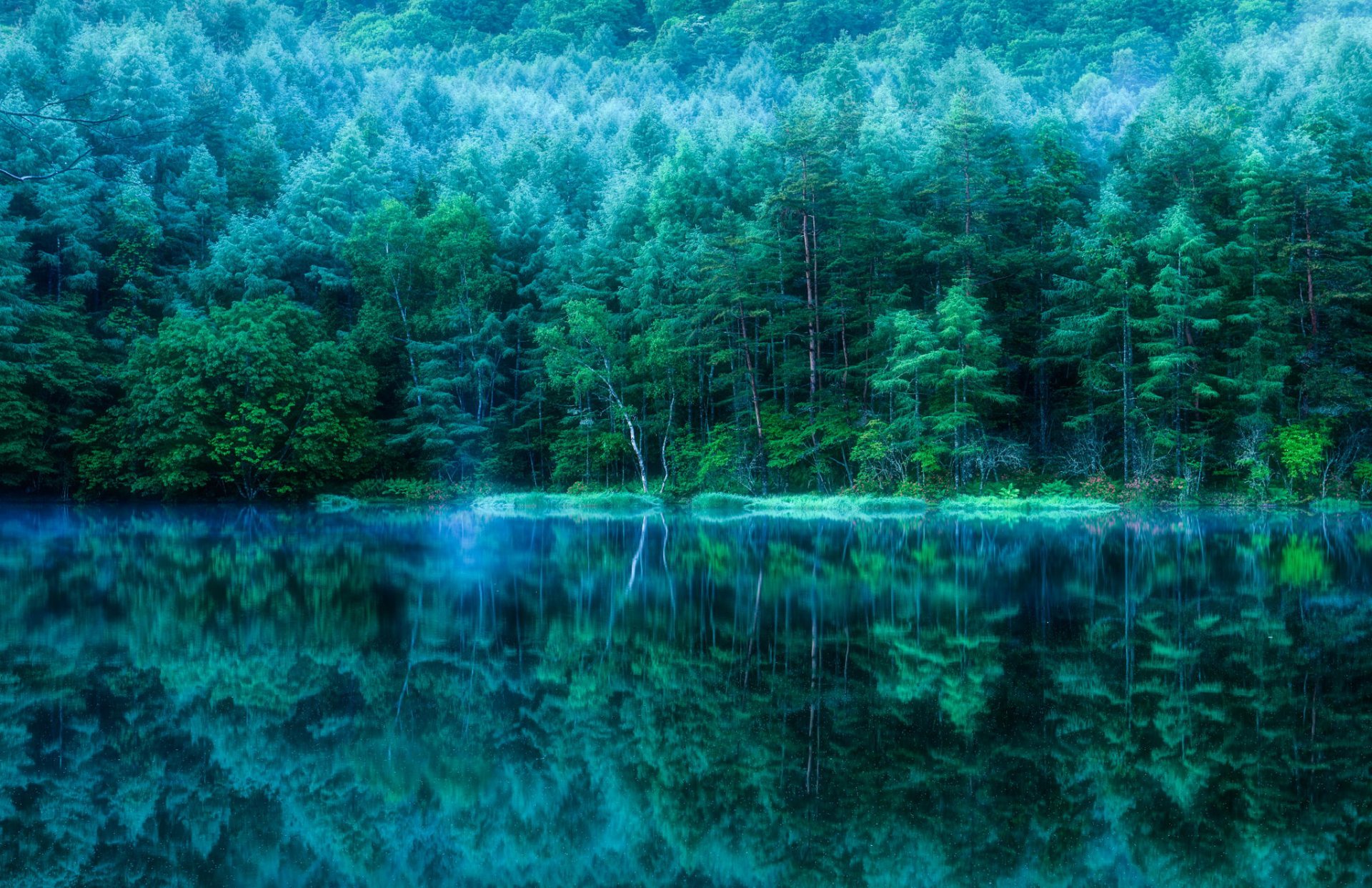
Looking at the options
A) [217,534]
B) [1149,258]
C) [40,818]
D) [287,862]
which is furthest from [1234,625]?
[1149,258]

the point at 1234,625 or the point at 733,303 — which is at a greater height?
the point at 733,303

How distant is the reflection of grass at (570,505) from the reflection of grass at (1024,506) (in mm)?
9740

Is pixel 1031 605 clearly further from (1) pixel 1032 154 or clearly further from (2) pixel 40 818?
(1) pixel 1032 154

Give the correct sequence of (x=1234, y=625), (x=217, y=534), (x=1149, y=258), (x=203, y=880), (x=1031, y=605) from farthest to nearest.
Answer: (x=1149, y=258) < (x=217, y=534) < (x=1031, y=605) < (x=1234, y=625) < (x=203, y=880)

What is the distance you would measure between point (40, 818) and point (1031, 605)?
34.9 ft

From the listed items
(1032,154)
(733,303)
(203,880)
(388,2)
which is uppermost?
(388,2)

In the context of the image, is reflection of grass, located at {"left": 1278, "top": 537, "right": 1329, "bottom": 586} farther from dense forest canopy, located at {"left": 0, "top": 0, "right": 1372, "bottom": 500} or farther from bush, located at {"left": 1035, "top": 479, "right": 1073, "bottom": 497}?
dense forest canopy, located at {"left": 0, "top": 0, "right": 1372, "bottom": 500}

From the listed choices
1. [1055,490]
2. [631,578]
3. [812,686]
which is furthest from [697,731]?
[1055,490]

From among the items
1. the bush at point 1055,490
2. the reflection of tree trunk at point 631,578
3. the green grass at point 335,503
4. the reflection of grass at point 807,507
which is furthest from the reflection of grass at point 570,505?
the bush at point 1055,490

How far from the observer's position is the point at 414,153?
5512 centimetres

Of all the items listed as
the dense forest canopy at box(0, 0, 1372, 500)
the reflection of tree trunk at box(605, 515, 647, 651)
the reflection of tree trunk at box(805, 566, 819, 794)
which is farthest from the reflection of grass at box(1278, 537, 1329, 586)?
the dense forest canopy at box(0, 0, 1372, 500)

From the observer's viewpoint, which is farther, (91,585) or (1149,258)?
(1149,258)

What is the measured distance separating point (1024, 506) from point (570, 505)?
14.8m

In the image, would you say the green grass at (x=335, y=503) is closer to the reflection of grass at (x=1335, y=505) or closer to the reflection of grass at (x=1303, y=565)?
the reflection of grass at (x=1303, y=565)
